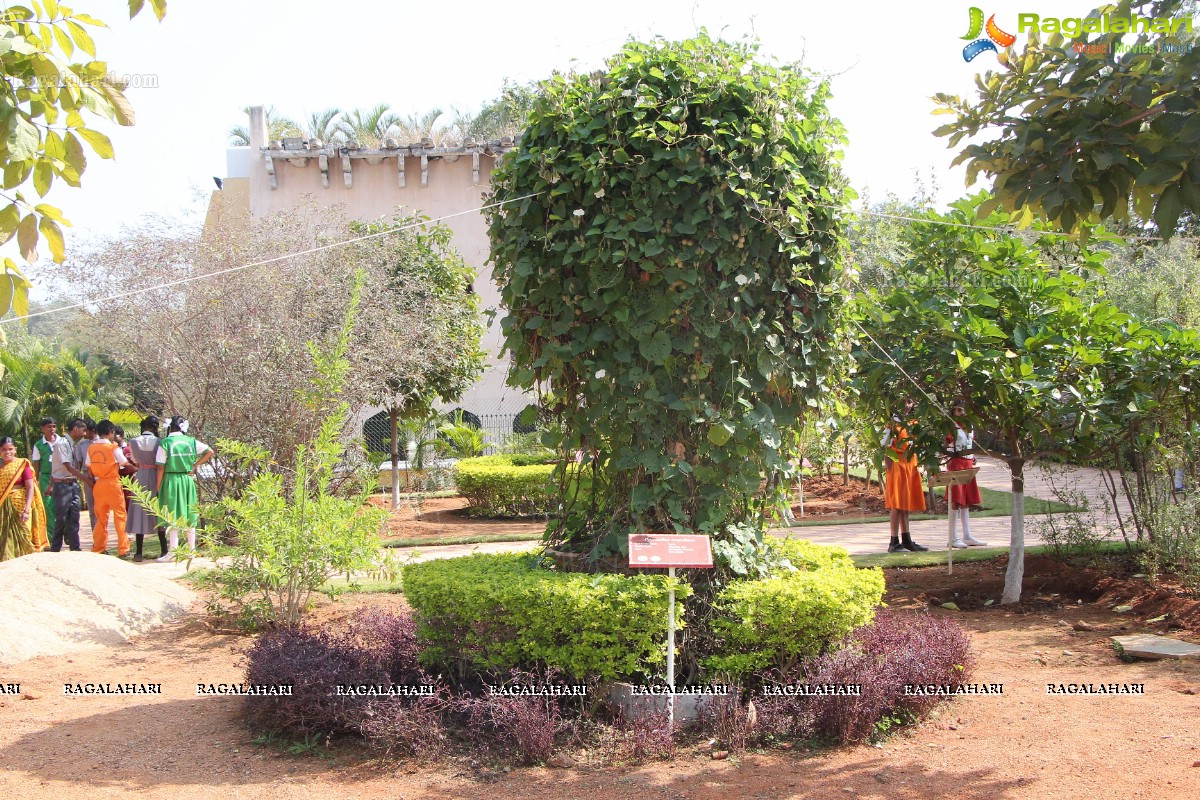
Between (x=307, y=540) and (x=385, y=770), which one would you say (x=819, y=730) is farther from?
Answer: (x=307, y=540)

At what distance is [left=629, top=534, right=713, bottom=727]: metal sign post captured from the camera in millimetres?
4500

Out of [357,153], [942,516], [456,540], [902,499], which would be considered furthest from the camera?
[357,153]

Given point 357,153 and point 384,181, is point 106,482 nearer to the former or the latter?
point 357,153

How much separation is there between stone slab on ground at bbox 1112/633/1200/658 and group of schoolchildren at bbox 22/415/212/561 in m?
8.33

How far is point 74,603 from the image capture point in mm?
6871

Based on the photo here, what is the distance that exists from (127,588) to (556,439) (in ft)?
A: 13.5

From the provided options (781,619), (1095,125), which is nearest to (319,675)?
(781,619)

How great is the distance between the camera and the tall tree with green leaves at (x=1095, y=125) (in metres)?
3.90

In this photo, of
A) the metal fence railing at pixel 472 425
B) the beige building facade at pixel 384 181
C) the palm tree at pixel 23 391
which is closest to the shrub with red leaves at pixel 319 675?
the metal fence railing at pixel 472 425

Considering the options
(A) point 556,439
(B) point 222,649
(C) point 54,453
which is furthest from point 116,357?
(A) point 556,439

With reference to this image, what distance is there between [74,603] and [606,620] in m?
4.47

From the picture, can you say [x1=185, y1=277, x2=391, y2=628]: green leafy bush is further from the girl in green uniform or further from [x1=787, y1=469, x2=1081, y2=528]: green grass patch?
[x1=787, y1=469, x2=1081, y2=528]: green grass patch

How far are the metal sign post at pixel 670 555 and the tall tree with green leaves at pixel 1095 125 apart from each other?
6.93 ft

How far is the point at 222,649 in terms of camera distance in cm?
646
